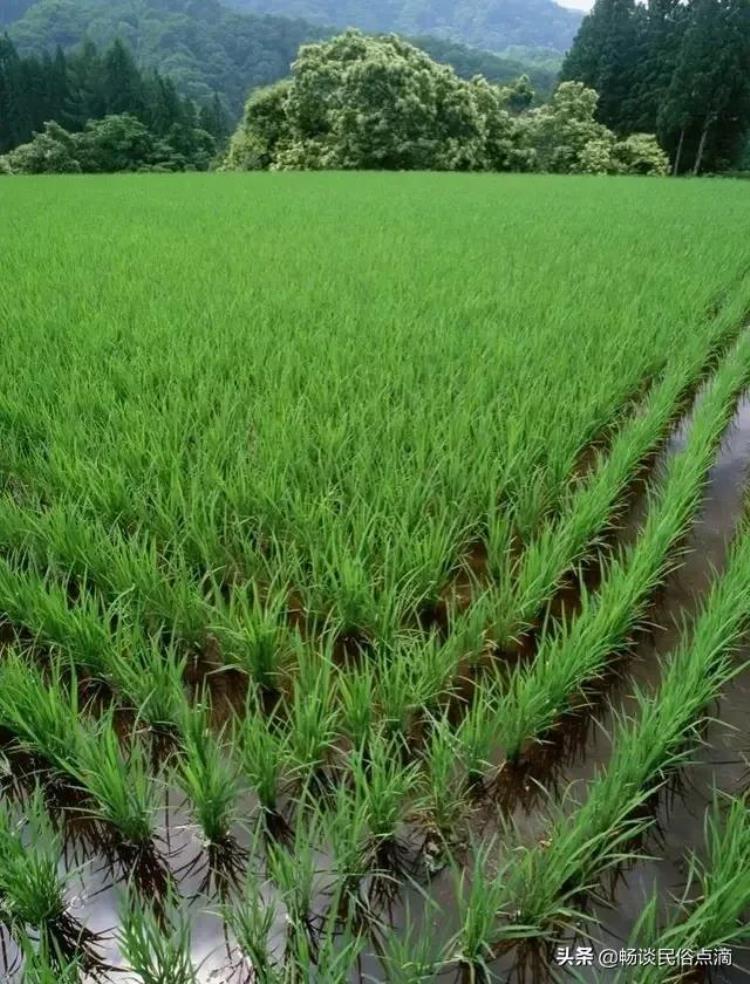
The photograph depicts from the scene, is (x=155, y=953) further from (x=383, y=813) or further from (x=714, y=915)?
(x=714, y=915)

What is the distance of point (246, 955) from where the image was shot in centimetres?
90

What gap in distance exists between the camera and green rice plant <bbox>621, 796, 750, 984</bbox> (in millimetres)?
841

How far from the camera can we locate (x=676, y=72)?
81.4 feet

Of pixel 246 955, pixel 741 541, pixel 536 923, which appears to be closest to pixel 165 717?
pixel 246 955

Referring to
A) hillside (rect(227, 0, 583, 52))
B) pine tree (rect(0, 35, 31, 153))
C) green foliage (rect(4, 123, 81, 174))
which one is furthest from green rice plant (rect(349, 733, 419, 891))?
hillside (rect(227, 0, 583, 52))

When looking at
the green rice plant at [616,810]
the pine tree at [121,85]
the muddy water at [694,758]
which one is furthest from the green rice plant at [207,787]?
the pine tree at [121,85]

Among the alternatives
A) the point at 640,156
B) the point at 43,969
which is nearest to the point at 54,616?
the point at 43,969

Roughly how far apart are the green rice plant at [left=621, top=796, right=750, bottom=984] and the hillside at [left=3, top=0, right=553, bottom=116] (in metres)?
51.9

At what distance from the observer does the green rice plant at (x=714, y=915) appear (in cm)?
84

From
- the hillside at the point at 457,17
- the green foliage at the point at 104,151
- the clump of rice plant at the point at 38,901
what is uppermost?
the hillside at the point at 457,17

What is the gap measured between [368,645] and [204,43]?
67.0 m

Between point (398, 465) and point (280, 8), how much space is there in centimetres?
17097

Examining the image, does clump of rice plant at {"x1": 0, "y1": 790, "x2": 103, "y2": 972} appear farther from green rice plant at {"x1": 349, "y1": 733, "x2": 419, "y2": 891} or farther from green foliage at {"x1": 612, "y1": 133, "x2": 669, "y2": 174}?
green foliage at {"x1": 612, "y1": 133, "x2": 669, "y2": 174}

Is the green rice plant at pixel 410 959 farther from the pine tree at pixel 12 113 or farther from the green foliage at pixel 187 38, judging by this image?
the green foliage at pixel 187 38
